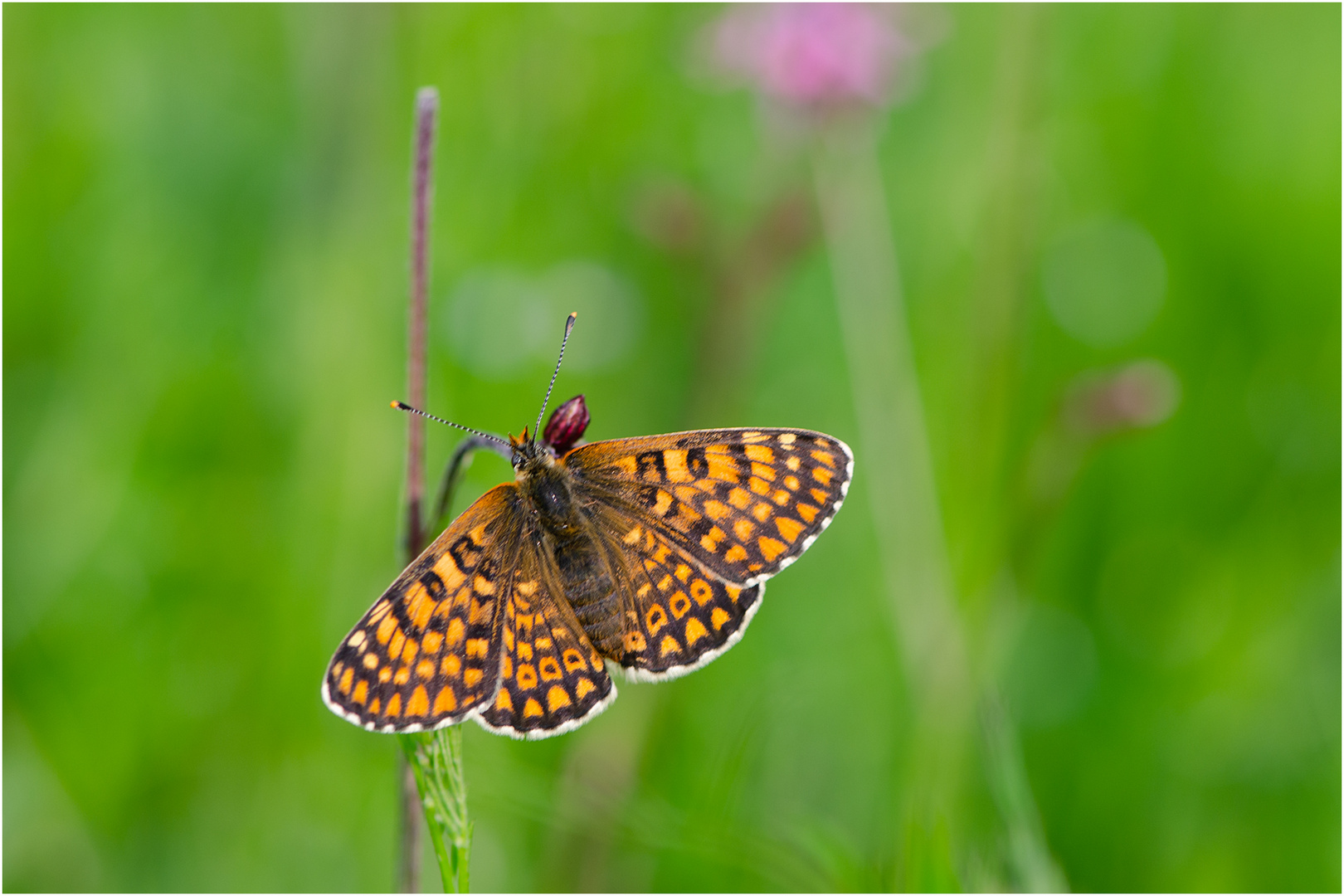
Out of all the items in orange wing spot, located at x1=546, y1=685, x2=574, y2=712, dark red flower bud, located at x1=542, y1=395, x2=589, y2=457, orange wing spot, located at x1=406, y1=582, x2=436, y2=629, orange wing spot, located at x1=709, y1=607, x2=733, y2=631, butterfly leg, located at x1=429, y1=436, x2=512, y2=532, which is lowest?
orange wing spot, located at x1=546, y1=685, x2=574, y2=712

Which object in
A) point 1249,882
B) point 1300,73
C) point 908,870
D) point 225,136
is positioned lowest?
point 1249,882

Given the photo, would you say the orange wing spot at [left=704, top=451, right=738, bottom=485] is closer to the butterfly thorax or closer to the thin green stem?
the butterfly thorax

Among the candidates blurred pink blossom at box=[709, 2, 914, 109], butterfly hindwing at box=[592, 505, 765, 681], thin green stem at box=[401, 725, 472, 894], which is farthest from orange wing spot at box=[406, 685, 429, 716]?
blurred pink blossom at box=[709, 2, 914, 109]

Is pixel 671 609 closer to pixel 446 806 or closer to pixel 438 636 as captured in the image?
pixel 438 636

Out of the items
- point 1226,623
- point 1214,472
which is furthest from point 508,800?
point 1214,472

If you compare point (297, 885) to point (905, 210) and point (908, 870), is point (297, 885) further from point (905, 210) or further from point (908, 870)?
point (905, 210)

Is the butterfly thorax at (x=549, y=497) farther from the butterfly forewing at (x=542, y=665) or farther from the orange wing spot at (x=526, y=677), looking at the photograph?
the orange wing spot at (x=526, y=677)

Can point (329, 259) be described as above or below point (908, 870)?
above

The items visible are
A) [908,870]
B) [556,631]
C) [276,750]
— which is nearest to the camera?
[908,870]
